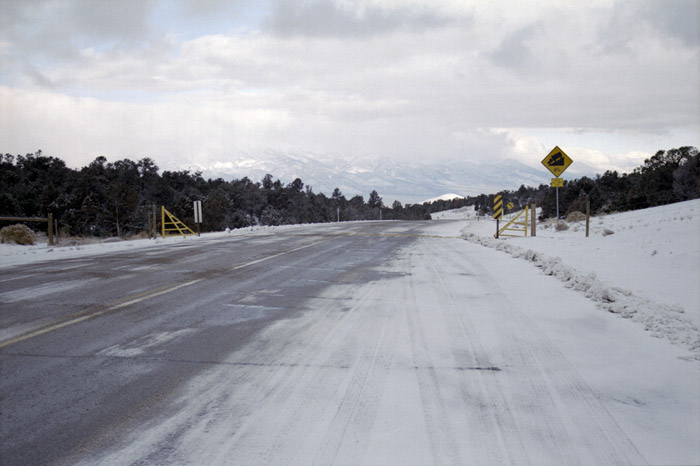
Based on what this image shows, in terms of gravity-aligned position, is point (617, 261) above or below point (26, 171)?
below

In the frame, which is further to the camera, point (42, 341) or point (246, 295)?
point (246, 295)

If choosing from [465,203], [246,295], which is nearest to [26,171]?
[246,295]

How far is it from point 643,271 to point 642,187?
139 ft

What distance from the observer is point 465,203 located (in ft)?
410

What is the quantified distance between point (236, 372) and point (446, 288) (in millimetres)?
4900

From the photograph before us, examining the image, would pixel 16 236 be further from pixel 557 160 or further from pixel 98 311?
pixel 557 160

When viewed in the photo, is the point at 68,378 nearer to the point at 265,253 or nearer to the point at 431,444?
the point at 431,444

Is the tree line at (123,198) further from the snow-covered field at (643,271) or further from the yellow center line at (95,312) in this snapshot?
the snow-covered field at (643,271)

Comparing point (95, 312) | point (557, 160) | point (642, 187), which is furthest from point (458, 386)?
point (642, 187)

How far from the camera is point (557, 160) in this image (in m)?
18.0

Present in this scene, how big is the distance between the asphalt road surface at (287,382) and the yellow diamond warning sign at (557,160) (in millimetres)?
11612

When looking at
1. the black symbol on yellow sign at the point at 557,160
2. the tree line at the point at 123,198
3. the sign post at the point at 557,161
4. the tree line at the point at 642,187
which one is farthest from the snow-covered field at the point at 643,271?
the tree line at the point at 123,198

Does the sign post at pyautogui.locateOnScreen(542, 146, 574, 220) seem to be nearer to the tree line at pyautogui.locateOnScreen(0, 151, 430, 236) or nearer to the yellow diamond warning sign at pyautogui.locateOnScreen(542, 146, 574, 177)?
the yellow diamond warning sign at pyautogui.locateOnScreen(542, 146, 574, 177)

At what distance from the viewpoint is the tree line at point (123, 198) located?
127 ft
